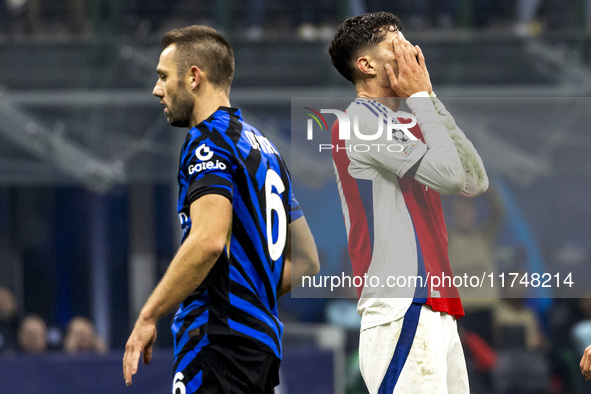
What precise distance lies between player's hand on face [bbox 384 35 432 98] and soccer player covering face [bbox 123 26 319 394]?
0.54m

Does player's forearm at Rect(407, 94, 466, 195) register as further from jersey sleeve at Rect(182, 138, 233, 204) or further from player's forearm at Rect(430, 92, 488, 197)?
jersey sleeve at Rect(182, 138, 233, 204)

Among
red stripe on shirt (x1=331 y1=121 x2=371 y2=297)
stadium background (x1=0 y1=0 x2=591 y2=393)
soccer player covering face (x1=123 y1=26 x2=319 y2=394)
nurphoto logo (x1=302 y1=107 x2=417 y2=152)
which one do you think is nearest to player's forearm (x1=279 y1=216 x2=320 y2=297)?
soccer player covering face (x1=123 y1=26 x2=319 y2=394)

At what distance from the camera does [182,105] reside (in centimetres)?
333

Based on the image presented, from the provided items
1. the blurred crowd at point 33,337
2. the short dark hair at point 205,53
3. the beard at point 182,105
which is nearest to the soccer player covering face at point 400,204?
the short dark hair at point 205,53

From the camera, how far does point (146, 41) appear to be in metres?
10.8

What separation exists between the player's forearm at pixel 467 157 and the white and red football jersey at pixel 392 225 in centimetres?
7

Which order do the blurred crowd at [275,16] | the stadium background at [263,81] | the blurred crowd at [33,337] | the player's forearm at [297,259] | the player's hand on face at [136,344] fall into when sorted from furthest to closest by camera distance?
1. the blurred crowd at [275,16]
2. the stadium background at [263,81]
3. the blurred crowd at [33,337]
4. the player's forearm at [297,259]
5. the player's hand on face at [136,344]

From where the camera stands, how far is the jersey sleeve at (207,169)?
9.88 ft

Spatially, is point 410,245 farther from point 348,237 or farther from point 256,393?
point 256,393

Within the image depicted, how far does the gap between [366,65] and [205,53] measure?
610 mm

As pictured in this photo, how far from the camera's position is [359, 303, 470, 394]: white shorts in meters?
3.07

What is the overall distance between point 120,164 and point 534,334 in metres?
5.49

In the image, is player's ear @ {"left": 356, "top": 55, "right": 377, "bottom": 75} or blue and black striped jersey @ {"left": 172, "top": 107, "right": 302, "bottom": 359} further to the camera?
player's ear @ {"left": 356, "top": 55, "right": 377, "bottom": 75}

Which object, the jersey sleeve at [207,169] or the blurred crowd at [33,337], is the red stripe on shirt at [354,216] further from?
the blurred crowd at [33,337]
